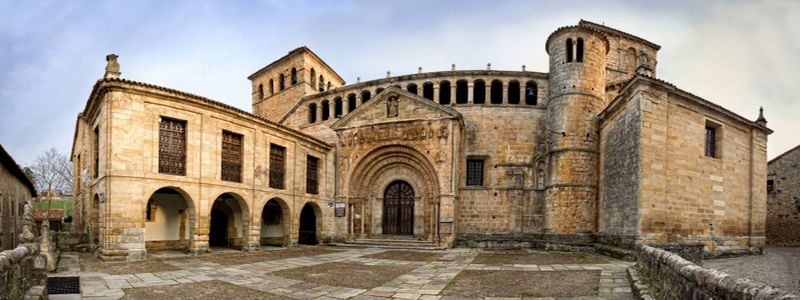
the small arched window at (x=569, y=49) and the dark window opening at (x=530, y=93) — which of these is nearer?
the small arched window at (x=569, y=49)

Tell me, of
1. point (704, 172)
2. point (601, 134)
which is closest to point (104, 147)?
point (601, 134)

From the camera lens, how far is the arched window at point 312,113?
26.6 m

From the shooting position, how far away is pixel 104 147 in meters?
13.9

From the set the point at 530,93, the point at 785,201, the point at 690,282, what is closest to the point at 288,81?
the point at 530,93

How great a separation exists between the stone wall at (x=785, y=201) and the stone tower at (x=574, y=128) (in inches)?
541

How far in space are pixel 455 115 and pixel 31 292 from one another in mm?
16259

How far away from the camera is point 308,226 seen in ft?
78.2

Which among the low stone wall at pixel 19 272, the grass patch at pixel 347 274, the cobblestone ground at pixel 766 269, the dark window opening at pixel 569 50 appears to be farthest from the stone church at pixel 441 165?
the low stone wall at pixel 19 272

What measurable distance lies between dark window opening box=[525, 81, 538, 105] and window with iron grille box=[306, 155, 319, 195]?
455 inches

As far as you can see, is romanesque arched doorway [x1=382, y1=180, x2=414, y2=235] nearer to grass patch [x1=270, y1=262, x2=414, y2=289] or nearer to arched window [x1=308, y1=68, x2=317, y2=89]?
grass patch [x1=270, y1=262, x2=414, y2=289]

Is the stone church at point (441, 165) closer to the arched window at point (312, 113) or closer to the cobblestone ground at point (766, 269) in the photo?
the arched window at point (312, 113)

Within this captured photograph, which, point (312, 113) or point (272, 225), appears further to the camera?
point (312, 113)

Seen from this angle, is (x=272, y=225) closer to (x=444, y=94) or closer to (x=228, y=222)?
(x=228, y=222)

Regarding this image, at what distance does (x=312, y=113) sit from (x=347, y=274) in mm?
16946
